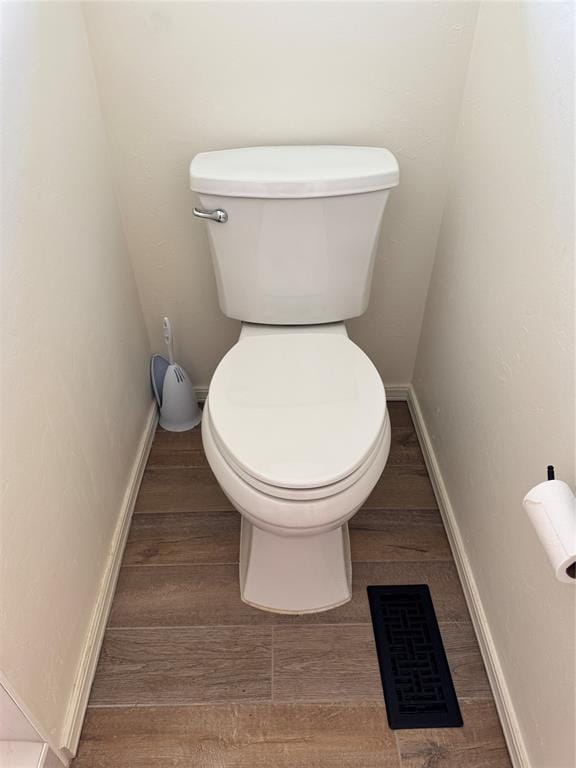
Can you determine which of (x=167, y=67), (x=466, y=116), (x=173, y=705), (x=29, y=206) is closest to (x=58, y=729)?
(x=173, y=705)

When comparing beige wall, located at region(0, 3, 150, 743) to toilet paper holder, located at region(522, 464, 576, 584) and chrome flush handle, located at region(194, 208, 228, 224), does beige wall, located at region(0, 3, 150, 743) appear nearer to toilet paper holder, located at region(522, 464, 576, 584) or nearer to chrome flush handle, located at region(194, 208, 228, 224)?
chrome flush handle, located at region(194, 208, 228, 224)

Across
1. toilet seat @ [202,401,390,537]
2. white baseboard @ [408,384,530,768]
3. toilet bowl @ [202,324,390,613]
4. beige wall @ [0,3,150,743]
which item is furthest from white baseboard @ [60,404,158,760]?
white baseboard @ [408,384,530,768]

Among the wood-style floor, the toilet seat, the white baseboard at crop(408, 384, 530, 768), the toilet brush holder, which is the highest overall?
the toilet seat

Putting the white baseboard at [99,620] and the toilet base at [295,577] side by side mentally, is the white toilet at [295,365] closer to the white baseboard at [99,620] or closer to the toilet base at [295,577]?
the toilet base at [295,577]

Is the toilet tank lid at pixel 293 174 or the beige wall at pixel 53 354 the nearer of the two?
the beige wall at pixel 53 354

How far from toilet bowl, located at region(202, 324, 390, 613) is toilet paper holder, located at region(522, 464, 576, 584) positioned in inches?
12.9

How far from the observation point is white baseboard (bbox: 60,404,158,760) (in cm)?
106

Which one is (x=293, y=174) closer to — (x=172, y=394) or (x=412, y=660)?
A: (x=172, y=394)

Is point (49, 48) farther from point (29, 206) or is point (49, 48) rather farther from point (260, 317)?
point (260, 317)

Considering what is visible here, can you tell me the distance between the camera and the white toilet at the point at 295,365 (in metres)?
1.02

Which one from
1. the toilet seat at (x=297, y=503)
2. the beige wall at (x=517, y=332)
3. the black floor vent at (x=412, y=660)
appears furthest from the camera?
the black floor vent at (x=412, y=660)

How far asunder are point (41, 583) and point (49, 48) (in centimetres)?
95

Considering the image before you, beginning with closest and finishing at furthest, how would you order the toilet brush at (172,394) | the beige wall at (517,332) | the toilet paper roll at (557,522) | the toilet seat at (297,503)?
1. the toilet paper roll at (557,522)
2. the beige wall at (517,332)
3. the toilet seat at (297,503)
4. the toilet brush at (172,394)

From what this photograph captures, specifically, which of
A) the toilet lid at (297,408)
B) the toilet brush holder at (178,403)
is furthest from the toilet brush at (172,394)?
the toilet lid at (297,408)
